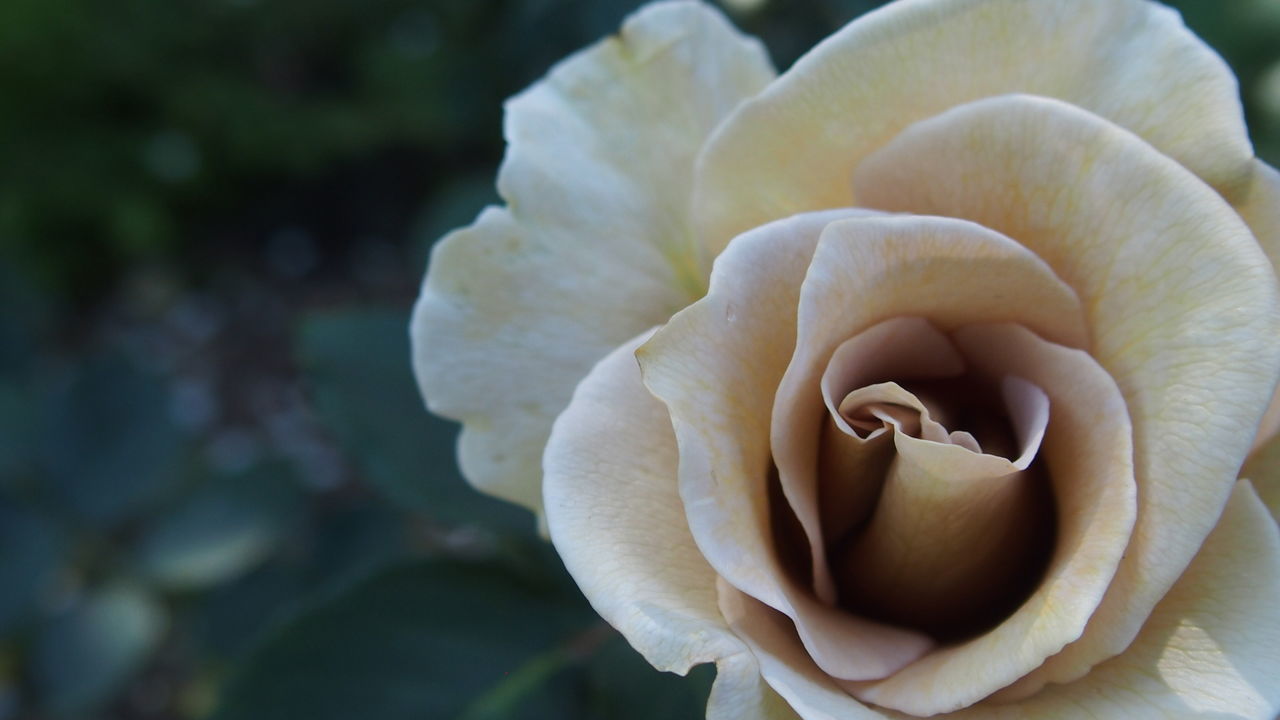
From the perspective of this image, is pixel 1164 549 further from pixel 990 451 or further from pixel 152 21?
pixel 152 21

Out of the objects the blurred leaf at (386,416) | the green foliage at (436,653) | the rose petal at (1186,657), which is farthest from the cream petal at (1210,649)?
the blurred leaf at (386,416)

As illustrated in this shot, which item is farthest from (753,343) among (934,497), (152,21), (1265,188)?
(152,21)

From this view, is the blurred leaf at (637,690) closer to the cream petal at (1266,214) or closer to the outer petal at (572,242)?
the outer petal at (572,242)

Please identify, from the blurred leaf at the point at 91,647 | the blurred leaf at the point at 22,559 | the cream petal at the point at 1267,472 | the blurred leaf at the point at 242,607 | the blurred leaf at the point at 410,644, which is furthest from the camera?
the blurred leaf at the point at 242,607

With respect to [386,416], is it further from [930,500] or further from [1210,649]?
[1210,649]

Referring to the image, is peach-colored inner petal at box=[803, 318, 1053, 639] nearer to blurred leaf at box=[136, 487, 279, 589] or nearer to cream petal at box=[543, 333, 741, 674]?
cream petal at box=[543, 333, 741, 674]

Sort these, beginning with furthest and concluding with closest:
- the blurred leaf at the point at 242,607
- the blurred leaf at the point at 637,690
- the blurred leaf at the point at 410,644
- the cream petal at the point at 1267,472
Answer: the blurred leaf at the point at 242,607 < the blurred leaf at the point at 410,644 < the blurred leaf at the point at 637,690 < the cream petal at the point at 1267,472
